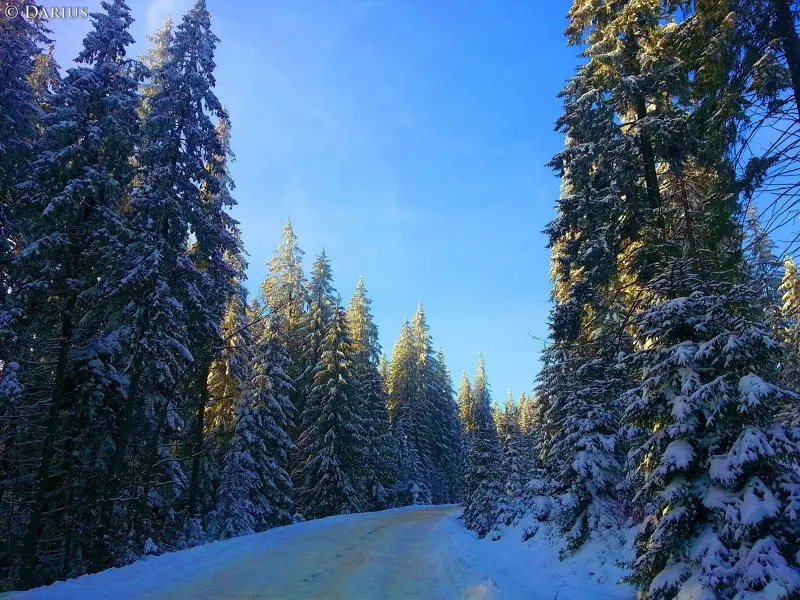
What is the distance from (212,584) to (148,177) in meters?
12.6

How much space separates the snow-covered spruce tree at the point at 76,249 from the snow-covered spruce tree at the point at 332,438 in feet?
53.2

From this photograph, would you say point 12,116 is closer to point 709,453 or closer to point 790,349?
point 709,453

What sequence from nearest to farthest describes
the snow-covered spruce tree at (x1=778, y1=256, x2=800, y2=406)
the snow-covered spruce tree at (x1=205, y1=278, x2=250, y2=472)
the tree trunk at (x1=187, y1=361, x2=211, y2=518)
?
1. the snow-covered spruce tree at (x1=778, y1=256, x2=800, y2=406)
2. the tree trunk at (x1=187, y1=361, x2=211, y2=518)
3. the snow-covered spruce tree at (x1=205, y1=278, x2=250, y2=472)

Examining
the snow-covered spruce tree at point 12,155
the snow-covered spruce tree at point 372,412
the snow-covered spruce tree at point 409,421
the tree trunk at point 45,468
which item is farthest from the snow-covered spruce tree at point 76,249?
the snow-covered spruce tree at point 409,421

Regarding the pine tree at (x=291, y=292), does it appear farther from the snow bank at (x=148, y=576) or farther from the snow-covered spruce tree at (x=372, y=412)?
the snow bank at (x=148, y=576)

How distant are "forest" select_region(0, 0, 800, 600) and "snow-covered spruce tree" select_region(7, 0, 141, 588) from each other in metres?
0.08

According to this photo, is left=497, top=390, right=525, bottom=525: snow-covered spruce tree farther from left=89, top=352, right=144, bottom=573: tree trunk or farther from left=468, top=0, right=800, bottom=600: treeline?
left=89, top=352, right=144, bottom=573: tree trunk

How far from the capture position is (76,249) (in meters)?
15.1

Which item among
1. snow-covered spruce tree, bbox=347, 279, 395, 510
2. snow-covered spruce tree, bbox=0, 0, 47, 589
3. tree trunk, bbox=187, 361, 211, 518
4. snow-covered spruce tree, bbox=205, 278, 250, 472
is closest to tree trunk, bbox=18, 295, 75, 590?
snow-covered spruce tree, bbox=0, 0, 47, 589

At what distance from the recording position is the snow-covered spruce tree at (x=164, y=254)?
47.6ft

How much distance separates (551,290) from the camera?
2708cm

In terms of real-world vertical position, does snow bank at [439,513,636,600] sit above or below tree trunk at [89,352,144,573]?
below

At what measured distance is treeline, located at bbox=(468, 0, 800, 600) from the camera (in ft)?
22.4

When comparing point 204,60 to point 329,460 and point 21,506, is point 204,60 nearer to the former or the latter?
point 21,506
